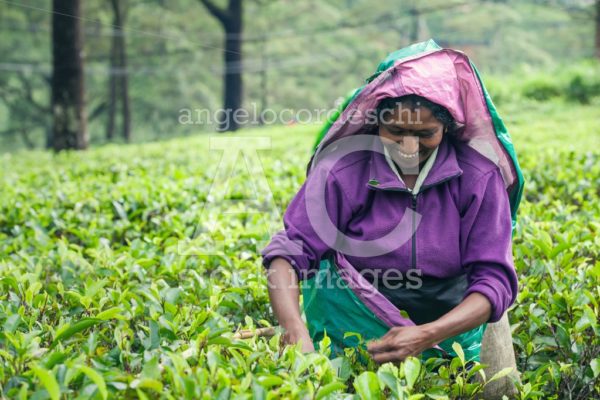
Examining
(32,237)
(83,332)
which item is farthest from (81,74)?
(83,332)

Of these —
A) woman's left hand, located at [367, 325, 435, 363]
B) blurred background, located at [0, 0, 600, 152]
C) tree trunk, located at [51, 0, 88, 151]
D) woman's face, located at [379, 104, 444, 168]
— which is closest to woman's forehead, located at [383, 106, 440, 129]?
woman's face, located at [379, 104, 444, 168]

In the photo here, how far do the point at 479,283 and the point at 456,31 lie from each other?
30.6 metres

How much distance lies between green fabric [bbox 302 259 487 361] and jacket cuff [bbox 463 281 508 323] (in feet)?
0.59

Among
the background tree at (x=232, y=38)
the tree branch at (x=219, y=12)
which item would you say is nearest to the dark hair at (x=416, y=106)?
the background tree at (x=232, y=38)

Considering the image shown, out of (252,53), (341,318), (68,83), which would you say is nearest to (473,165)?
(341,318)

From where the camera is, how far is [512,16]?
29.1 m

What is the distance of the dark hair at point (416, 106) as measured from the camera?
2.13 meters

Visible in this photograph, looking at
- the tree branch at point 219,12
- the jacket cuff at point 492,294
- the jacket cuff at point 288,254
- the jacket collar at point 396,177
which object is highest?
the tree branch at point 219,12

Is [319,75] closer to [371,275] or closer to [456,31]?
[456,31]

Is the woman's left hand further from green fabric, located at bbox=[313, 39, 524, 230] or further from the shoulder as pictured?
green fabric, located at bbox=[313, 39, 524, 230]

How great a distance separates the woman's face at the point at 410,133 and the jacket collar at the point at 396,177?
0.15 ft

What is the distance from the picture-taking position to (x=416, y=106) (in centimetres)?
213

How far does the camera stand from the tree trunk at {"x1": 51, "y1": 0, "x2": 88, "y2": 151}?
8.77m

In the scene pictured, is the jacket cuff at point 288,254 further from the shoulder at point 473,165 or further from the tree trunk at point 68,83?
the tree trunk at point 68,83
